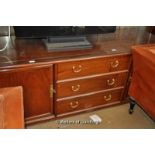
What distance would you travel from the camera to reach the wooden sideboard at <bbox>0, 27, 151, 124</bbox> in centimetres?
133

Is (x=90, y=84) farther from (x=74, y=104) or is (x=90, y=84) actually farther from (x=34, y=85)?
(x=34, y=85)

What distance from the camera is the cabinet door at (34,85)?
1312 mm

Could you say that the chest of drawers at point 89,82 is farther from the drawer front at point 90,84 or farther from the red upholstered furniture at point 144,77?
the red upholstered furniture at point 144,77

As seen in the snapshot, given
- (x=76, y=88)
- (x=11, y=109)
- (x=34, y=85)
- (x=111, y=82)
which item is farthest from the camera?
(x=111, y=82)

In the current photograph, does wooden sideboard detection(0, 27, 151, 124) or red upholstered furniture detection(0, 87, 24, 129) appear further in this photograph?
wooden sideboard detection(0, 27, 151, 124)

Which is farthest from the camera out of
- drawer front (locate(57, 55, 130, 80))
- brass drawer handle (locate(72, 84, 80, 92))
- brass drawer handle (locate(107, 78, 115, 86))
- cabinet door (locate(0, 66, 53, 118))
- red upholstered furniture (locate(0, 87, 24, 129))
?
brass drawer handle (locate(107, 78, 115, 86))

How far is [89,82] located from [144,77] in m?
0.42

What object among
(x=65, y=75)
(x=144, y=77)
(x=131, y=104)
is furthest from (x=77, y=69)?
(x=131, y=104)

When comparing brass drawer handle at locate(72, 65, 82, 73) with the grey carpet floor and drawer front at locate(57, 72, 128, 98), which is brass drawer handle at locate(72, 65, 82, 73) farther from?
the grey carpet floor

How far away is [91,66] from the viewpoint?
1.51 metres

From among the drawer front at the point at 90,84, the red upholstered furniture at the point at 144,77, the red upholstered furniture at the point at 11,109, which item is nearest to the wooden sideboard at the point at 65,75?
the drawer front at the point at 90,84

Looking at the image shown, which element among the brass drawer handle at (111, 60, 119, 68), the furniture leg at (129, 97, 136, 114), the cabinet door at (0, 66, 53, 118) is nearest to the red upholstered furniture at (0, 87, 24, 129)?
the cabinet door at (0, 66, 53, 118)

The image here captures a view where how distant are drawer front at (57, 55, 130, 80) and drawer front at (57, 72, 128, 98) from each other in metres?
0.06
